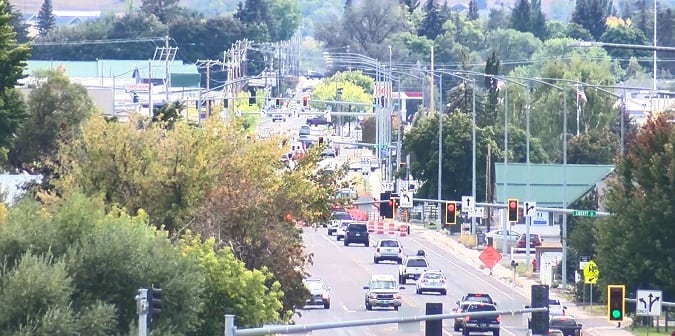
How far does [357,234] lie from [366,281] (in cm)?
1886

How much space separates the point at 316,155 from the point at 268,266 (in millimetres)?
4050

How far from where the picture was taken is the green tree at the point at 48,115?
236 ft

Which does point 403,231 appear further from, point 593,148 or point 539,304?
point 539,304

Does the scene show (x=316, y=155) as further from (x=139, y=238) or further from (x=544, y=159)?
(x=544, y=159)

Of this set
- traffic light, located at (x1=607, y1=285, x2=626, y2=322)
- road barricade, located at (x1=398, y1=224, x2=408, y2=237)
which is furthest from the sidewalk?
traffic light, located at (x1=607, y1=285, x2=626, y2=322)

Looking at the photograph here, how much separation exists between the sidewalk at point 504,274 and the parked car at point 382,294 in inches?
260

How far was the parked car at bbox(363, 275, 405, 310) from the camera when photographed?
68875mm

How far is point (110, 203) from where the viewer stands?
4681 cm

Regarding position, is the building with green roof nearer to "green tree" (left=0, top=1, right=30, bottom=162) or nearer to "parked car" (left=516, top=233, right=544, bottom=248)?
"parked car" (left=516, top=233, right=544, bottom=248)

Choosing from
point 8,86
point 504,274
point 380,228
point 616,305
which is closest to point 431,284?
point 504,274

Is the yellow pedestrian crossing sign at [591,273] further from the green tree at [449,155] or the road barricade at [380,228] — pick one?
the green tree at [449,155]

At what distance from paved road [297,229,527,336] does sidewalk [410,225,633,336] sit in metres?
0.61

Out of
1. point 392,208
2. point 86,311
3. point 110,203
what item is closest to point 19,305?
point 86,311

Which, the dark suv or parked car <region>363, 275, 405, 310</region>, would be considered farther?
the dark suv
